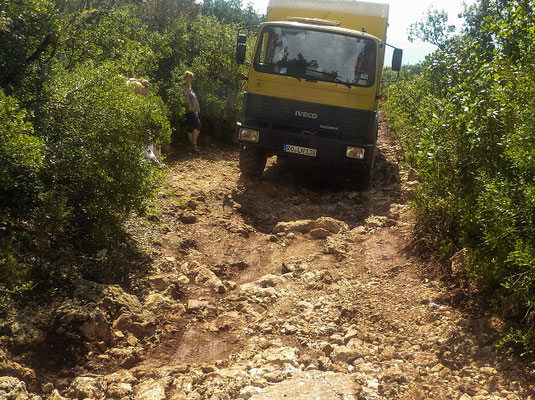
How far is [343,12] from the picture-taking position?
29.4ft

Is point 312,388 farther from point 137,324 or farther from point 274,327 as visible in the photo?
point 137,324

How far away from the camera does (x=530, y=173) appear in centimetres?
380

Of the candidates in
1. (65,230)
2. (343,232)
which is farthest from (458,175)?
(65,230)

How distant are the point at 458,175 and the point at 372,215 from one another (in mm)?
2213

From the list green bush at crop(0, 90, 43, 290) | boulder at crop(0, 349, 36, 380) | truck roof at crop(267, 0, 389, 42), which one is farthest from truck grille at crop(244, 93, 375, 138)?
boulder at crop(0, 349, 36, 380)

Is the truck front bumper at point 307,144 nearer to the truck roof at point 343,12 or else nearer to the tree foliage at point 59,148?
the tree foliage at point 59,148

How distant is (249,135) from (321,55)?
1.58m

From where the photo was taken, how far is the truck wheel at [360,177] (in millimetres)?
8438

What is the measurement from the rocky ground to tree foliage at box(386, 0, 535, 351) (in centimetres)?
40

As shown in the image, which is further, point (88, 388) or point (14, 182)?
point (14, 182)

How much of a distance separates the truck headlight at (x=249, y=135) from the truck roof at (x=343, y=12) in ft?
7.55

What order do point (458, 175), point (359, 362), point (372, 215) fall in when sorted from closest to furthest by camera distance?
point (359, 362) → point (458, 175) → point (372, 215)

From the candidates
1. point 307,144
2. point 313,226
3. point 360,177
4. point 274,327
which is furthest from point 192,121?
point 274,327

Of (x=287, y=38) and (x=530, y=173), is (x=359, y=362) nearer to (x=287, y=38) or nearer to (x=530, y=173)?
(x=530, y=173)
